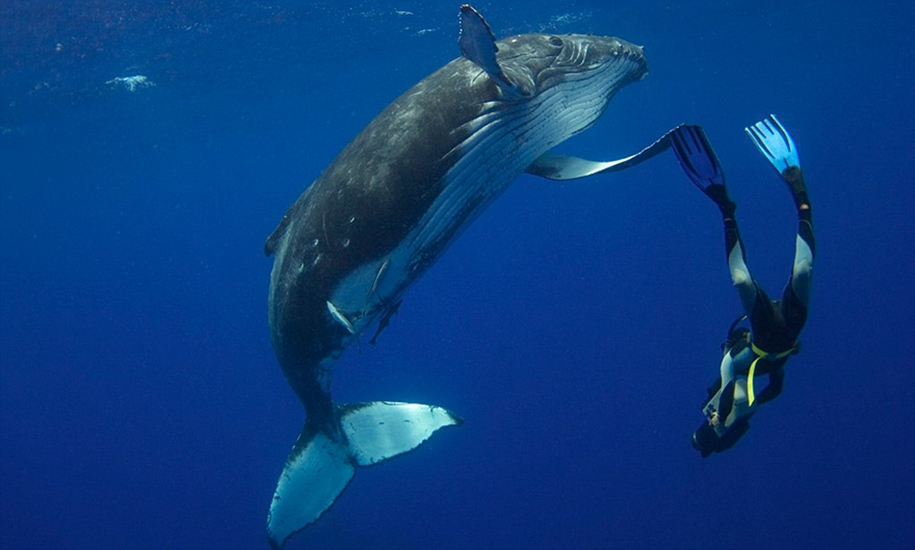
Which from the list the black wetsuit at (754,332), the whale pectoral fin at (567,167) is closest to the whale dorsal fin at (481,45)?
the whale pectoral fin at (567,167)

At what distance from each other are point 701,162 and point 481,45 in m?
1.88

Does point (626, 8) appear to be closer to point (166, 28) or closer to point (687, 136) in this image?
point (166, 28)

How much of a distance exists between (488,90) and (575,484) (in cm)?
1626

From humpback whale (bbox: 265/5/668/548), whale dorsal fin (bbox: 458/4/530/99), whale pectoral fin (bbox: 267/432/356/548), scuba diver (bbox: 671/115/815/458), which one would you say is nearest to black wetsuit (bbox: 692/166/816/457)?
scuba diver (bbox: 671/115/815/458)

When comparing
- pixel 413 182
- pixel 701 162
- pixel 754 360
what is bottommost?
pixel 754 360

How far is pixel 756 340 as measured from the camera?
4676mm

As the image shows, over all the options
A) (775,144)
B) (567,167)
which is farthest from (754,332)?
(567,167)

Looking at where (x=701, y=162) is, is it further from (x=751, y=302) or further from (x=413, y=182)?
(x=413, y=182)

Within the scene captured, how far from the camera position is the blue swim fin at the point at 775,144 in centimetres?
500

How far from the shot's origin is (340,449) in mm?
6594

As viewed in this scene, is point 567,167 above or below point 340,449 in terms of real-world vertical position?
above

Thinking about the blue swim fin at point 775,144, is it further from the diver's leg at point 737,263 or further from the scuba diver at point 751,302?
the diver's leg at point 737,263

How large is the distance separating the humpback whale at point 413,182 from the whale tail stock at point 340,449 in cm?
A: 2

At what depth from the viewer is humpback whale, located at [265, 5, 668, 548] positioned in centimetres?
483
